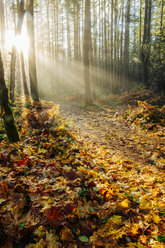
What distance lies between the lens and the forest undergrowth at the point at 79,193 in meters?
1.85

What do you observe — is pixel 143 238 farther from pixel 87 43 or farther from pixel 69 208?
pixel 87 43

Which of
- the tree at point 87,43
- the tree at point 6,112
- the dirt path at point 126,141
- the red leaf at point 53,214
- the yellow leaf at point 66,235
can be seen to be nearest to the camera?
the yellow leaf at point 66,235

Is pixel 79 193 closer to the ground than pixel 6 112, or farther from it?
closer to the ground

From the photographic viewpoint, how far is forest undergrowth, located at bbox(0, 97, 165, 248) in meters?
1.85

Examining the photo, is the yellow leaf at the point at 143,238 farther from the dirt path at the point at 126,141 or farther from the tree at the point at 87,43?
the tree at the point at 87,43

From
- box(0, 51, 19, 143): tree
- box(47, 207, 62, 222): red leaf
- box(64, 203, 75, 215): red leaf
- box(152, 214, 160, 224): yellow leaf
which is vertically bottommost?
box(152, 214, 160, 224): yellow leaf

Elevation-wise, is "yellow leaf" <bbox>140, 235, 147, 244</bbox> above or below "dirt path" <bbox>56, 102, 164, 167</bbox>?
below

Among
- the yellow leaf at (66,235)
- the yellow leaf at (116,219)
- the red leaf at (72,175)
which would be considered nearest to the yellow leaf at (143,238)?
the yellow leaf at (116,219)

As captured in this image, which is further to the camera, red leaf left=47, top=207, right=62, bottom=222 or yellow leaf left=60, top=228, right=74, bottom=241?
red leaf left=47, top=207, right=62, bottom=222

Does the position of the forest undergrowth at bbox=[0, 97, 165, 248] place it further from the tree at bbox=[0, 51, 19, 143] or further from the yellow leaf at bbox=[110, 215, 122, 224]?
the tree at bbox=[0, 51, 19, 143]

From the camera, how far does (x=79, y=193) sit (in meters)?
2.48

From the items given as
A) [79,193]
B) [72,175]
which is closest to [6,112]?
[72,175]

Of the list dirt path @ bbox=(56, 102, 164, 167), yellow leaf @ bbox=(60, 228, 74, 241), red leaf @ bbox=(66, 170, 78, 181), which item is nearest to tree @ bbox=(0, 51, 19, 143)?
red leaf @ bbox=(66, 170, 78, 181)

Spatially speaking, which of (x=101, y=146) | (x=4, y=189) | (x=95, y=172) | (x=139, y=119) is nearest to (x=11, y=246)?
(x=4, y=189)
